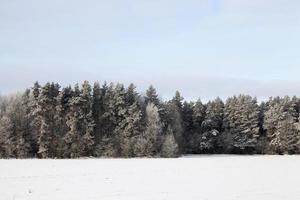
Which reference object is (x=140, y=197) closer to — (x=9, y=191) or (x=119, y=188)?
(x=119, y=188)

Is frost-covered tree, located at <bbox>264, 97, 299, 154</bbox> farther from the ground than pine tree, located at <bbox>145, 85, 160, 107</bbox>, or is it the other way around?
pine tree, located at <bbox>145, 85, 160, 107</bbox>

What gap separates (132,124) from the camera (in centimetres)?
7750

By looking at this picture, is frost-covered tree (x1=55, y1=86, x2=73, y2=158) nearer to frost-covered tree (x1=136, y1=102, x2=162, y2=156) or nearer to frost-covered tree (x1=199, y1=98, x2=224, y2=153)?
frost-covered tree (x1=136, y1=102, x2=162, y2=156)

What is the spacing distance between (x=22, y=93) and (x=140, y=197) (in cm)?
6236

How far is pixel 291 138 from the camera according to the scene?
8931 centimetres

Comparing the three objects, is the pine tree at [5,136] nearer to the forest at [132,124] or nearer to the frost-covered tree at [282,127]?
the forest at [132,124]

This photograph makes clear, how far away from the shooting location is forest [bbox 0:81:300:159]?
7234 centimetres

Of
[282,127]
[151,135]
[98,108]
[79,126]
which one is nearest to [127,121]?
[151,135]

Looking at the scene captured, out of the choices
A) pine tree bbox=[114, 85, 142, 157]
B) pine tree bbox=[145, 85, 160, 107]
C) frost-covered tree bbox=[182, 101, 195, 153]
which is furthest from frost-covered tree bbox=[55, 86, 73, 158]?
frost-covered tree bbox=[182, 101, 195, 153]

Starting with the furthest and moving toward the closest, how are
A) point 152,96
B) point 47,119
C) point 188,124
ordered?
point 188,124 < point 152,96 < point 47,119

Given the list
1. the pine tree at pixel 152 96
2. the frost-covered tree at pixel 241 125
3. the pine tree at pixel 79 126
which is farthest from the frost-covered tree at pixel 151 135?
the frost-covered tree at pixel 241 125

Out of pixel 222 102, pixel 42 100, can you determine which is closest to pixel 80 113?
pixel 42 100

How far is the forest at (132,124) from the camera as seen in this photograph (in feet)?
237

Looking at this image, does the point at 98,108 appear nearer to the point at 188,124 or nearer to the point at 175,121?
the point at 175,121
